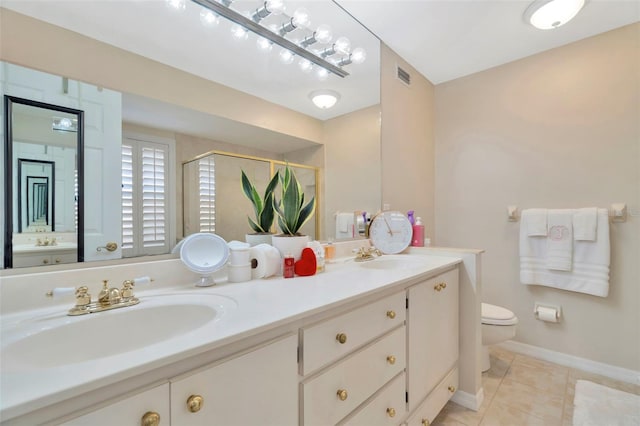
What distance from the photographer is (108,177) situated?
950 millimetres

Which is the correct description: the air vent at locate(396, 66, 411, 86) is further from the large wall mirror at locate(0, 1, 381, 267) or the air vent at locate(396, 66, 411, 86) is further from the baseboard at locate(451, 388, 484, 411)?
the baseboard at locate(451, 388, 484, 411)

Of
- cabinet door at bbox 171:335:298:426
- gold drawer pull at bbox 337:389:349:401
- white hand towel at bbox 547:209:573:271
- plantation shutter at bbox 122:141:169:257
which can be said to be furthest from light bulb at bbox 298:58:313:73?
white hand towel at bbox 547:209:573:271

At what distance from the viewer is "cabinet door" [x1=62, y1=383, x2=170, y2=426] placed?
0.44 m

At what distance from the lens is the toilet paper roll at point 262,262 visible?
1139mm

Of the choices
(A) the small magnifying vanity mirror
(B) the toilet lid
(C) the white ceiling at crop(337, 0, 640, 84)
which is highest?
(C) the white ceiling at crop(337, 0, 640, 84)

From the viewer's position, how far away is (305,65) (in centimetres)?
163

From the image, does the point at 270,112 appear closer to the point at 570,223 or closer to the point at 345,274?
the point at 345,274

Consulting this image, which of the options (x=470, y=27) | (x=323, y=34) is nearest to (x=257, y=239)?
(x=323, y=34)

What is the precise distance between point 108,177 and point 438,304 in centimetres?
149

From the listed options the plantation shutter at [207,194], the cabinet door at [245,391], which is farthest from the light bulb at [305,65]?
the cabinet door at [245,391]

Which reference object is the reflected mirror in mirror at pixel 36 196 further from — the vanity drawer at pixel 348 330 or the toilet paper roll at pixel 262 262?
the vanity drawer at pixel 348 330

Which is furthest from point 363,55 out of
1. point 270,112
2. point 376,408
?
point 376,408

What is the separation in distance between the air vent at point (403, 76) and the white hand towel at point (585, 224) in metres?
1.54

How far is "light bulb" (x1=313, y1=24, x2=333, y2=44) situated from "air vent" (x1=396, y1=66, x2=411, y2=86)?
77 cm
